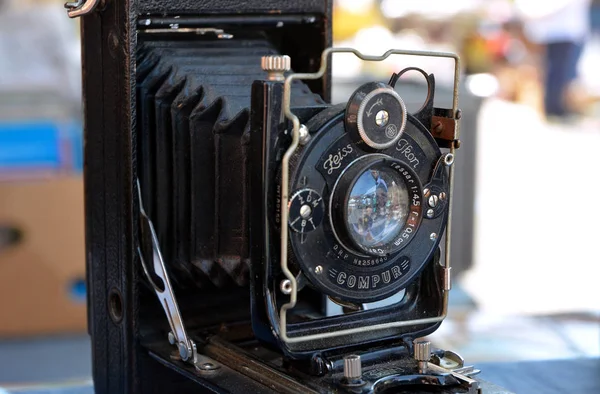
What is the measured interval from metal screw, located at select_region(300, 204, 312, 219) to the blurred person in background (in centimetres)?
511

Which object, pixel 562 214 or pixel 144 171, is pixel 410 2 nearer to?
pixel 562 214

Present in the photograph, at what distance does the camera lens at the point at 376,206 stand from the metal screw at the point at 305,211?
0.02 m

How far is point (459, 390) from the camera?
78 cm

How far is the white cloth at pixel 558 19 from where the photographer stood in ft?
18.7

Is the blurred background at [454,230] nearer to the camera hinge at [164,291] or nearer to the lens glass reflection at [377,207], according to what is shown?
the camera hinge at [164,291]

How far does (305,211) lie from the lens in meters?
0.77

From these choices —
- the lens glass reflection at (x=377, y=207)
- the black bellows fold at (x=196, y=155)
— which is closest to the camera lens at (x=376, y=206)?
the lens glass reflection at (x=377, y=207)

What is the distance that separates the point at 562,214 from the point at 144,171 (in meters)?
3.35

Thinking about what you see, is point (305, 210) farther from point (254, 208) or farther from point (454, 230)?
point (454, 230)

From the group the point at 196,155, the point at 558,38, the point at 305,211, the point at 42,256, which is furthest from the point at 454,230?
the point at 558,38

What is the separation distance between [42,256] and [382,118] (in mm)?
1542

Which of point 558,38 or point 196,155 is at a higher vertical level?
point 558,38

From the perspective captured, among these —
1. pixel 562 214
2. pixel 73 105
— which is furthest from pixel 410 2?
pixel 73 105

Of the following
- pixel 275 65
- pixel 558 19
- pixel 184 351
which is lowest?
pixel 184 351
